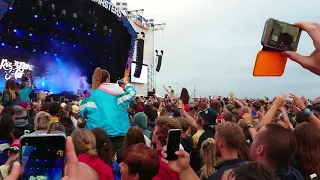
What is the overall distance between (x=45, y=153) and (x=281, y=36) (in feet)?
4.49

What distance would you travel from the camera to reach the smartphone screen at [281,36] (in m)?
1.72

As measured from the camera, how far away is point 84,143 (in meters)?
2.90

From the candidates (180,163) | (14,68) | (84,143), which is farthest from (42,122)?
(14,68)

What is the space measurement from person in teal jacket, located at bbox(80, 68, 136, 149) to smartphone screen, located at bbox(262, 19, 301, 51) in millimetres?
2779

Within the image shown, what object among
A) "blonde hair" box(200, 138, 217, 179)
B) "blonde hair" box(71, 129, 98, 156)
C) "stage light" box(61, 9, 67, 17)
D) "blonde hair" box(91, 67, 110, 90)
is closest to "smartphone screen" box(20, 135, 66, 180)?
"blonde hair" box(71, 129, 98, 156)

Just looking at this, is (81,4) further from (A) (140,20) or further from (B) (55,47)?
(A) (140,20)

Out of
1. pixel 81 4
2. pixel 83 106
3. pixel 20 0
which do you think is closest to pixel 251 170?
pixel 83 106

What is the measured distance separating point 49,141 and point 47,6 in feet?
55.4

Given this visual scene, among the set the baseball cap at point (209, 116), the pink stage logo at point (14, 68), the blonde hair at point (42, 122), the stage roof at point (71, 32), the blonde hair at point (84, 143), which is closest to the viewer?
the blonde hair at point (84, 143)

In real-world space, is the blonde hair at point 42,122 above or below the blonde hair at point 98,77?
below

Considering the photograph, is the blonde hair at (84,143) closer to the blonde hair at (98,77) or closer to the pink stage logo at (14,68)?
the blonde hair at (98,77)

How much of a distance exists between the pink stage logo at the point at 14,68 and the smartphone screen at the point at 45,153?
17288mm

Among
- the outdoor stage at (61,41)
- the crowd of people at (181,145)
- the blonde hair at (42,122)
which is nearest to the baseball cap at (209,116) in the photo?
the crowd of people at (181,145)

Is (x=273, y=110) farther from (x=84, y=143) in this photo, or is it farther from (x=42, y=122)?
(x=42, y=122)
